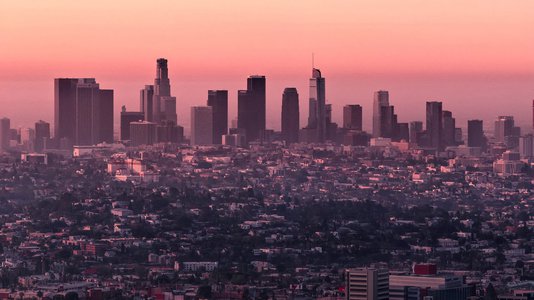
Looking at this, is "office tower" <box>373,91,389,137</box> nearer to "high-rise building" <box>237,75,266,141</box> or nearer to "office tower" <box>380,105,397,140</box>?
"office tower" <box>380,105,397,140</box>

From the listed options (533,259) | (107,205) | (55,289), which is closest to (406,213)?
(107,205)

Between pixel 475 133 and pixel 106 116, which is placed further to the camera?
pixel 475 133

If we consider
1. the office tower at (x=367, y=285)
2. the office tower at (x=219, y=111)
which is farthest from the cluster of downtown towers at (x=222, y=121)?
the office tower at (x=367, y=285)

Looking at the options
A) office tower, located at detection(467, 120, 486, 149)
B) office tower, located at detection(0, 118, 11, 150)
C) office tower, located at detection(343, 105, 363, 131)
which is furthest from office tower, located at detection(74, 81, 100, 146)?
office tower, located at detection(467, 120, 486, 149)

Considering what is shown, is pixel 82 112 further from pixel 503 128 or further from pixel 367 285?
pixel 367 285

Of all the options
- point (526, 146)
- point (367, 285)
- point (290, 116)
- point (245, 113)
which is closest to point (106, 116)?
point (245, 113)

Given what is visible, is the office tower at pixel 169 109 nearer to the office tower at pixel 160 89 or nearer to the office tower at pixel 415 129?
the office tower at pixel 160 89

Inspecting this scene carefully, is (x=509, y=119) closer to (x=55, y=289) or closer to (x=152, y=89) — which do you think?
(x=152, y=89)
